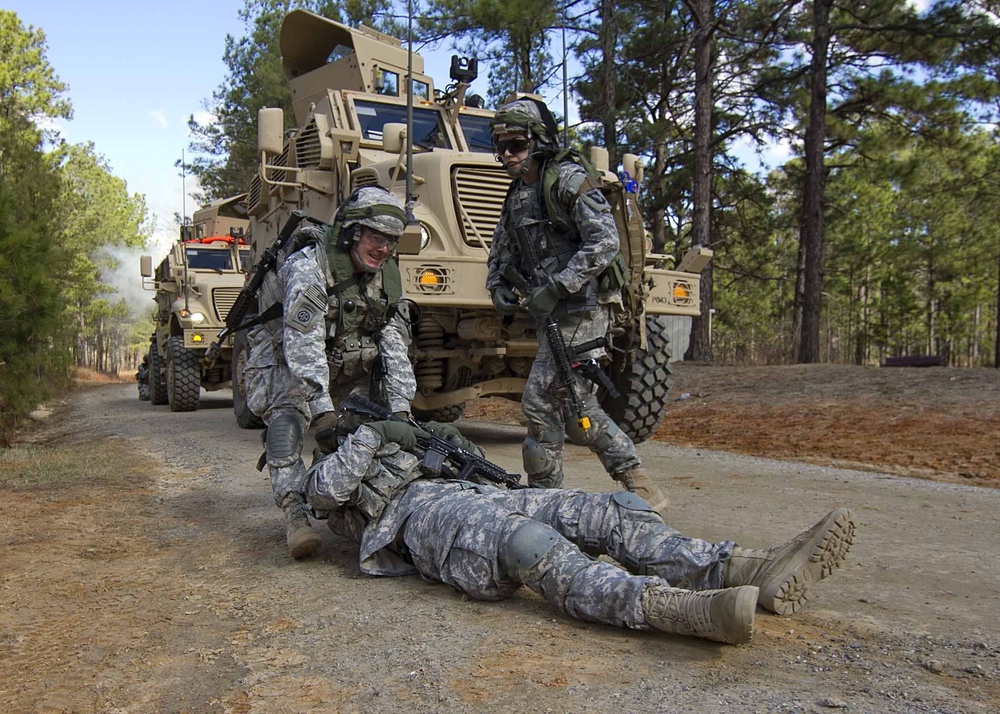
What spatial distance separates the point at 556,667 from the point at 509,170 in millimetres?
2619

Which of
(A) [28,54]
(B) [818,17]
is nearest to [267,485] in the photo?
(B) [818,17]

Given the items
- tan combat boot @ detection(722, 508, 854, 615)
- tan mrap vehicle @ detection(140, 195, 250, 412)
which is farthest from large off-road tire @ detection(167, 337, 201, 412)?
tan combat boot @ detection(722, 508, 854, 615)

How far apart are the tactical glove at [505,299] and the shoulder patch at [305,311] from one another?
110 centimetres

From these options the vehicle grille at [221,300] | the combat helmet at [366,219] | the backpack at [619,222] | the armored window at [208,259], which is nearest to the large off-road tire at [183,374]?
the vehicle grille at [221,300]

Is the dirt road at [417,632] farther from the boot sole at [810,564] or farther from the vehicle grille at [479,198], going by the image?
the vehicle grille at [479,198]

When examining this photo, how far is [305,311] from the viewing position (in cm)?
363

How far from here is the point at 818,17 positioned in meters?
14.2

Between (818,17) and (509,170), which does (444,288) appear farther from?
(818,17)

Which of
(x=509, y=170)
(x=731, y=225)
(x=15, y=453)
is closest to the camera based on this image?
(x=509, y=170)

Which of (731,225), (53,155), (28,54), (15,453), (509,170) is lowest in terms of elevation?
(15,453)

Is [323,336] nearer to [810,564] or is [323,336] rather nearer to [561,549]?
[561,549]

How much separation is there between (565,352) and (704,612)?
1985mm

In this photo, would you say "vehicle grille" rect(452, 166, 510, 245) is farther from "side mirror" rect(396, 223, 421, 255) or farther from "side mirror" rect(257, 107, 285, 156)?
"side mirror" rect(257, 107, 285, 156)

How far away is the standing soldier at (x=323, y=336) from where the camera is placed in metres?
3.63
